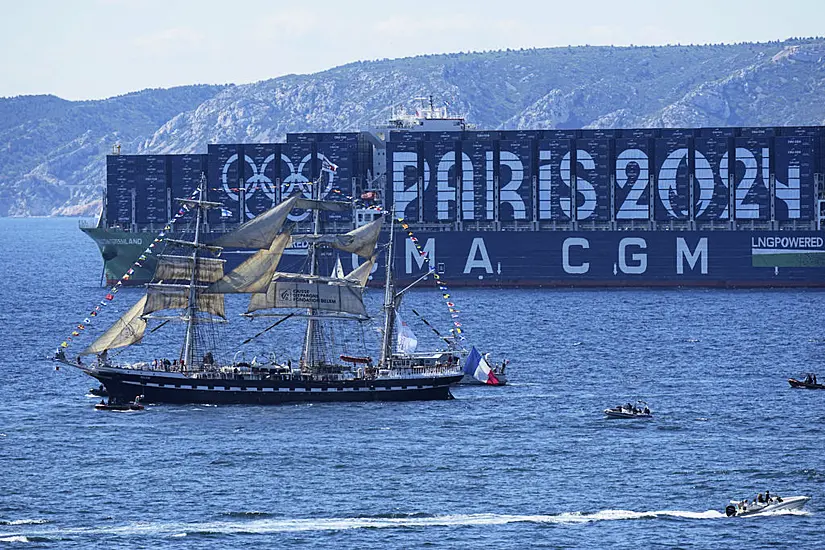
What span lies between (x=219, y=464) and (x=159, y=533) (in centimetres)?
995

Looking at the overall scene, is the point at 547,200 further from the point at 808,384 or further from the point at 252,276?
the point at 252,276

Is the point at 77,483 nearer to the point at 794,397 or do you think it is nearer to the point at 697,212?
the point at 794,397

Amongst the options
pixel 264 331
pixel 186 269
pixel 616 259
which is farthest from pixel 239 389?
pixel 616 259

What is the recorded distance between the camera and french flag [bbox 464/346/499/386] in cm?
8138

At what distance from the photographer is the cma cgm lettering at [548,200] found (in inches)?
5738

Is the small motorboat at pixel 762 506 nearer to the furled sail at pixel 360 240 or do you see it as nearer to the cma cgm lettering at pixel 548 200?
the furled sail at pixel 360 240

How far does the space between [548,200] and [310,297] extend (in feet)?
243

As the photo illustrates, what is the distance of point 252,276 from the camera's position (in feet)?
254

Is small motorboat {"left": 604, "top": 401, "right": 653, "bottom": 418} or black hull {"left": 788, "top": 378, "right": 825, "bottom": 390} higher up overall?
black hull {"left": 788, "top": 378, "right": 825, "bottom": 390}

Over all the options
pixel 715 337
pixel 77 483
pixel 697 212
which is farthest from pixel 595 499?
pixel 697 212

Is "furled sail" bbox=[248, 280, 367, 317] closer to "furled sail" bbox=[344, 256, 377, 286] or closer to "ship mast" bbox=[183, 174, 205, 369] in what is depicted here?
"furled sail" bbox=[344, 256, 377, 286]

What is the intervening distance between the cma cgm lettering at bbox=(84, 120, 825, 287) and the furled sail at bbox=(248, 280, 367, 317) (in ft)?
213

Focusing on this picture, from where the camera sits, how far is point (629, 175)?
150750 millimetres

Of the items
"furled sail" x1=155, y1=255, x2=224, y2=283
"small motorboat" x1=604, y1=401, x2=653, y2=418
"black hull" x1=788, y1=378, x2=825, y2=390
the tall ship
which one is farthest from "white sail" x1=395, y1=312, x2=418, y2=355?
"black hull" x1=788, y1=378, x2=825, y2=390
